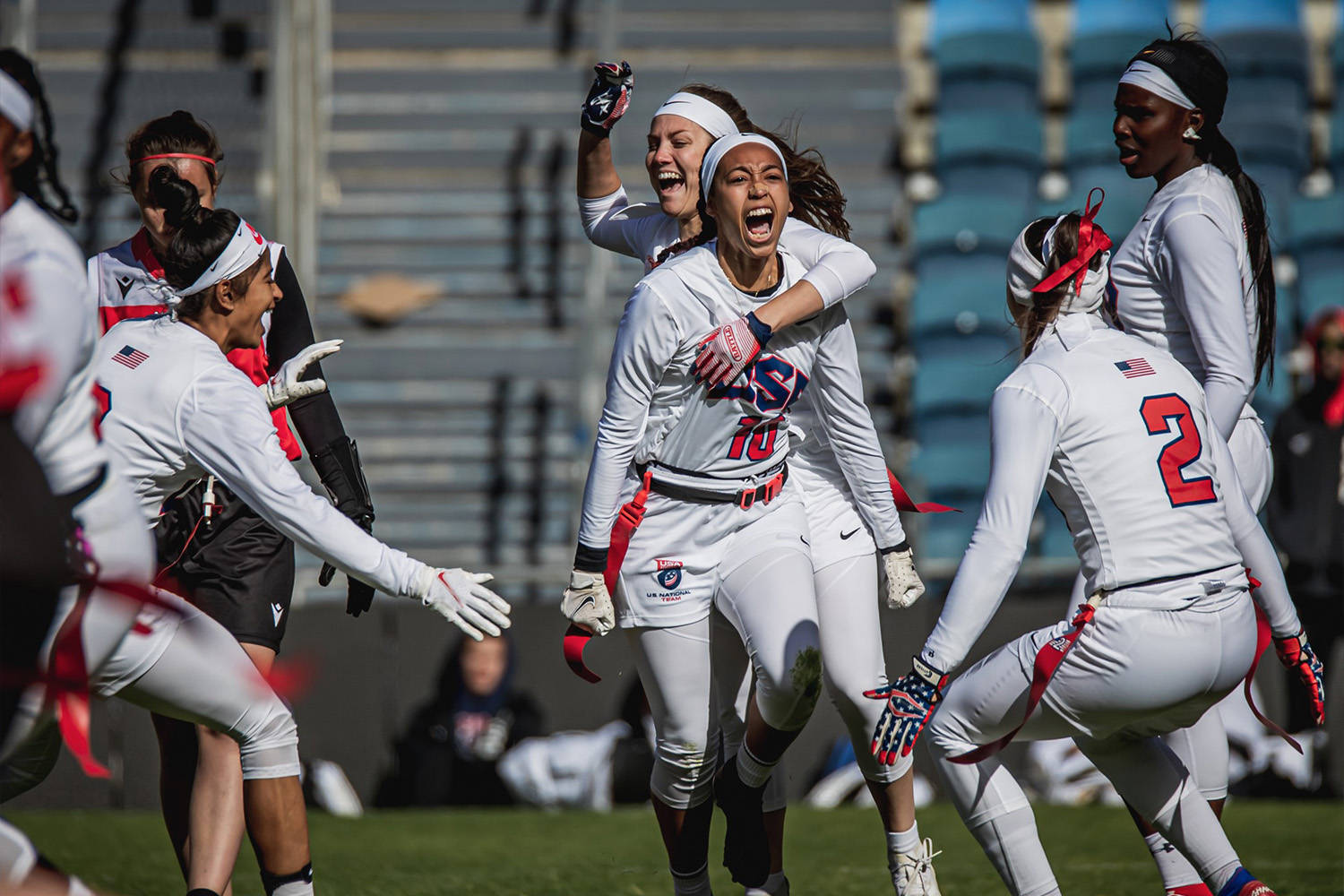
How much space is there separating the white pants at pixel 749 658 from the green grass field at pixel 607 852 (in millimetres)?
1394

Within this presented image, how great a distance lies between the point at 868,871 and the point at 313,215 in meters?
8.21

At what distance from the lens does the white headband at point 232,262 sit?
12.7 feet

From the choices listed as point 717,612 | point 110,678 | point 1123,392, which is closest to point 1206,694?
point 1123,392

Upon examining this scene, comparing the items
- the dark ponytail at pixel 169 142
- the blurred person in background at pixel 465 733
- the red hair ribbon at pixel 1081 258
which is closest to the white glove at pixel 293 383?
the dark ponytail at pixel 169 142

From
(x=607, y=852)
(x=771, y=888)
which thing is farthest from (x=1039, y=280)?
(x=607, y=852)

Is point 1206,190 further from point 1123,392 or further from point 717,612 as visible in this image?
point 717,612

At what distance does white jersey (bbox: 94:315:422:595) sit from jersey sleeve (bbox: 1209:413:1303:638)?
2026mm

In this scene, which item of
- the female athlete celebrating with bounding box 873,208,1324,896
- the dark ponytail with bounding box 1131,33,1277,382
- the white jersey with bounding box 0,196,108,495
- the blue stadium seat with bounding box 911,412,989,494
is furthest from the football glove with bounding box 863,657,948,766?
the blue stadium seat with bounding box 911,412,989,494

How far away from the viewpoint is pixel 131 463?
3.69 m

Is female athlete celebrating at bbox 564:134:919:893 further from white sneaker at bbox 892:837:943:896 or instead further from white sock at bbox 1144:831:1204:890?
white sock at bbox 1144:831:1204:890

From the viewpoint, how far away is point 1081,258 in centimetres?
387

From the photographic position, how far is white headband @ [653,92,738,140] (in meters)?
4.64

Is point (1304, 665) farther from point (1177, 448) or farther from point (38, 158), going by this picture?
point (38, 158)

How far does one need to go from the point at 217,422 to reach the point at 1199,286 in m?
2.69
